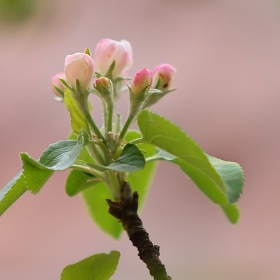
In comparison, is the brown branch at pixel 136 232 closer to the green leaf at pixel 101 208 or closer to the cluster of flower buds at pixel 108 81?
the cluster of flower buds at pixel 108 81

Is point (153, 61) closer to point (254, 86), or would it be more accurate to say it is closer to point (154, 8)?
point (154, 8)

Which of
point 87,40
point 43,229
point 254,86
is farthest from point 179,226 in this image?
point 87,40

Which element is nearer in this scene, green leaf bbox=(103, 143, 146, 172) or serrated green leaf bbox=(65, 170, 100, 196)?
green leaf bbox=(103, 143, 146, 172)

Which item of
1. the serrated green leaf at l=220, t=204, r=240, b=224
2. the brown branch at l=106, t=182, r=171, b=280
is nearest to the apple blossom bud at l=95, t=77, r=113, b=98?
the brown branch at l=106, t=182, r=171, b=280

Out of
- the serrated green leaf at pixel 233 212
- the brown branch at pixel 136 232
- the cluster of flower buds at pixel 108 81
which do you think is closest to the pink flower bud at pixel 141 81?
the cluster of flower buds at pixel 108 81

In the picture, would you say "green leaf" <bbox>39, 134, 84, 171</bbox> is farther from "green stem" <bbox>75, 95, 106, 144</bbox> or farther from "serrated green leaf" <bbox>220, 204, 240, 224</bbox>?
"serrated green leaf" <bbox>220, 204, 240, 224</bbox>

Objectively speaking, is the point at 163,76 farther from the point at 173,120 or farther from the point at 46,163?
the point at 173,120

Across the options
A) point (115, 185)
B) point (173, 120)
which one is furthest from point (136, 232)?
point (173, 120)
